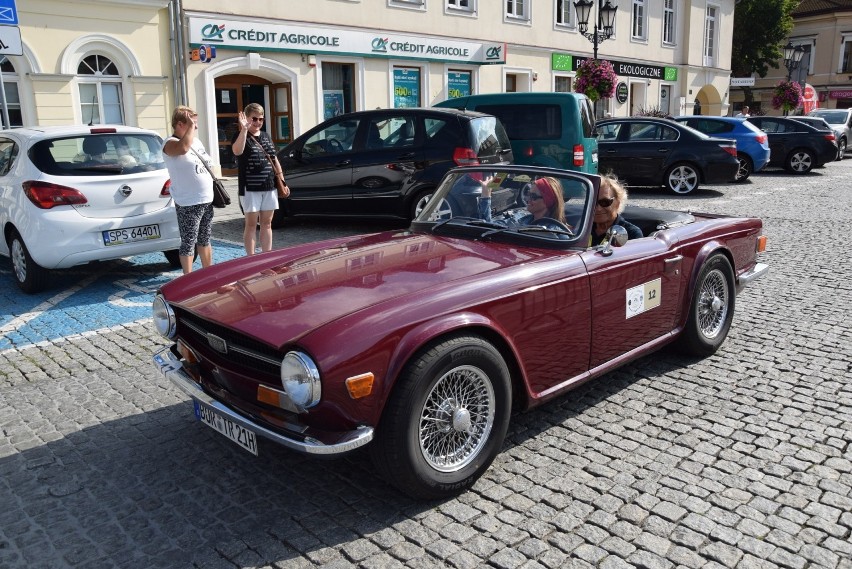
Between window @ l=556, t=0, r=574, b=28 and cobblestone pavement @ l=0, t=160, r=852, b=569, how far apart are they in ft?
80.7

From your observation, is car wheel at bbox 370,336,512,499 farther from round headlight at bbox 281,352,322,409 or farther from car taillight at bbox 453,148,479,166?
car taillight at bbox 453,148,479,166

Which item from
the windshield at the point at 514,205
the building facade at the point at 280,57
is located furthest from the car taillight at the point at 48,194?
the building facade at the point at 280,57

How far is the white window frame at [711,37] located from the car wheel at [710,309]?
35004 mm

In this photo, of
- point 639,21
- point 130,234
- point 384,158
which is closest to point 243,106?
point 384,158

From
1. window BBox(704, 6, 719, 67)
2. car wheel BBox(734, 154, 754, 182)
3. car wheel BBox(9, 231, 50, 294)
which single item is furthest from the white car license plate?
window BBox(704, 6, 719, 67)

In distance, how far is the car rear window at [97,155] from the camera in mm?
7004

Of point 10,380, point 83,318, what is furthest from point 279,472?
point 83,318

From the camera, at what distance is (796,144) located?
19.6 m

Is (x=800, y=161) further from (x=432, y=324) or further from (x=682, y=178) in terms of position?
(x=432, y=324)

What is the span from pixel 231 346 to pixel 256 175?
4.55 meters

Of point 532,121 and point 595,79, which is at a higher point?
point 595,79

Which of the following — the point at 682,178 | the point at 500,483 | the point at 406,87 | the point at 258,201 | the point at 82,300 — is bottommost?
the point at 500,483

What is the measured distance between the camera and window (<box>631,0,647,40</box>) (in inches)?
1243

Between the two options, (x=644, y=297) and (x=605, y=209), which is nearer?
(x=644, y=297)
